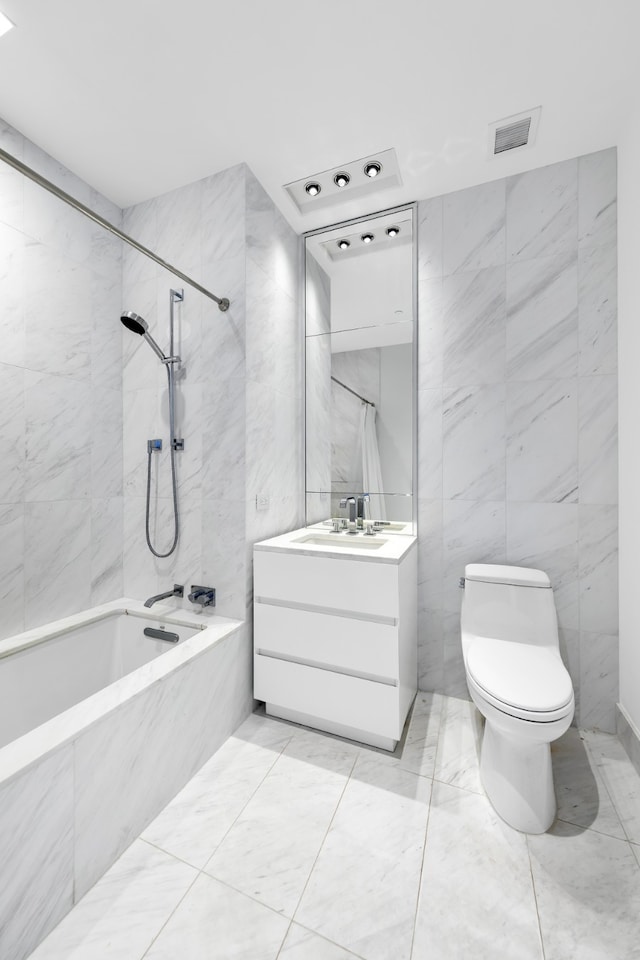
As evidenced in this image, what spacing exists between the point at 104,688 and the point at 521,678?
1519 mm

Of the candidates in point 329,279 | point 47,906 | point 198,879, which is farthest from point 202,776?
point 329,279

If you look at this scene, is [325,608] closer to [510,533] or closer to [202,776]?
[202,776]

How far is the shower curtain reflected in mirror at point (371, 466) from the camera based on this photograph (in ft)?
7.04

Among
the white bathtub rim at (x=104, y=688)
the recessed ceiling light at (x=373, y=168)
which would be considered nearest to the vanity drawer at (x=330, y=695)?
the white bathtub rim at (x=104, y=688)

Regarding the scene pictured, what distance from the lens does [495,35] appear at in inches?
50.4

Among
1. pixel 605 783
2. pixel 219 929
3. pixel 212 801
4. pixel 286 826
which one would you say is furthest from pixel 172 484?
pixel 605 783

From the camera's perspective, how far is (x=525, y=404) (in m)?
1.83

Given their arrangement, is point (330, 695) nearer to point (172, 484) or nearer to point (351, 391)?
point (172, 484)

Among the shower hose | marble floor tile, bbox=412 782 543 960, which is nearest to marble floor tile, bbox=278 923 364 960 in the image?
marble floor tile, bbox=412 782 543 960

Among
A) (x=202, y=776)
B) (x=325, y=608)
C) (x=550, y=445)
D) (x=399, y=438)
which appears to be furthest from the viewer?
(x=399, y=438)

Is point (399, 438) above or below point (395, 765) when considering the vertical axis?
above

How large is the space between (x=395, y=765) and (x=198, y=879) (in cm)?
77

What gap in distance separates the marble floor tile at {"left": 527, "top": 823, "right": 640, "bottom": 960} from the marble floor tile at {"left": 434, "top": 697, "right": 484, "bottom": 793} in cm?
27

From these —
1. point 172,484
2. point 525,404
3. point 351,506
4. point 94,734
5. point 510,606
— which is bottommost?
point 94,734
